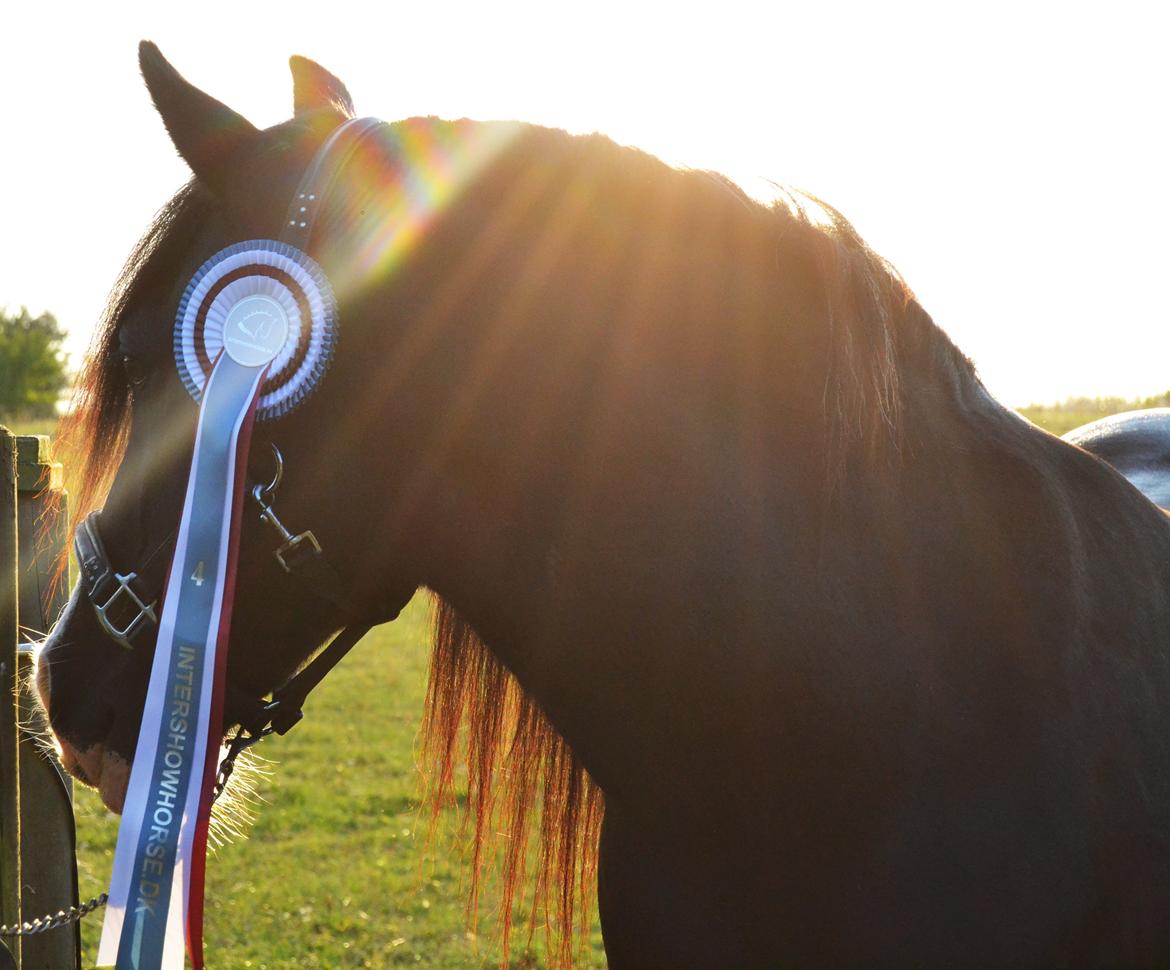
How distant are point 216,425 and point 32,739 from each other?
1.56 m

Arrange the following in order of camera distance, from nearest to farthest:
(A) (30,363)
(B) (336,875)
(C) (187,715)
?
(C) (187,715), (B) (336,875), (A) (30,363)

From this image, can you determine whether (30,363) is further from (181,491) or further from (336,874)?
(181,491)

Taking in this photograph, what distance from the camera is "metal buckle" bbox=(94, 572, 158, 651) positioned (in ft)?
5.68

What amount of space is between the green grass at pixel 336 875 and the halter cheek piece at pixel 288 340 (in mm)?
1320

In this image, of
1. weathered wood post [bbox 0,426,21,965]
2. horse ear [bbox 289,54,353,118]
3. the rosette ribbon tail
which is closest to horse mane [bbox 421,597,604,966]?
the rosette ribbon tail

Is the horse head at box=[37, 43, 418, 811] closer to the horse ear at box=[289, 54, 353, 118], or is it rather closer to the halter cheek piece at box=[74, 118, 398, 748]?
the halter cheek piece at box=[74, 118, 398, 748]

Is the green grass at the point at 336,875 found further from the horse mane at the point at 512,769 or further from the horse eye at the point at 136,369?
the horse eye at the point at 136,369

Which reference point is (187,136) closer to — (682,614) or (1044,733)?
(682,614)

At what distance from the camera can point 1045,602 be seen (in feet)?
5.55

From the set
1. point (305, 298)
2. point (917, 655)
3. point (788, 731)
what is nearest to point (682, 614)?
point (788, 731)

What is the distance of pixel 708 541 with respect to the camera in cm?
160

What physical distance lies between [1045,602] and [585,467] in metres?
0.79

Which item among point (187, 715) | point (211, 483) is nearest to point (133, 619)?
point (187, 715)

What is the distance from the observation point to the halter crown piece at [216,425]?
5.36 feet
